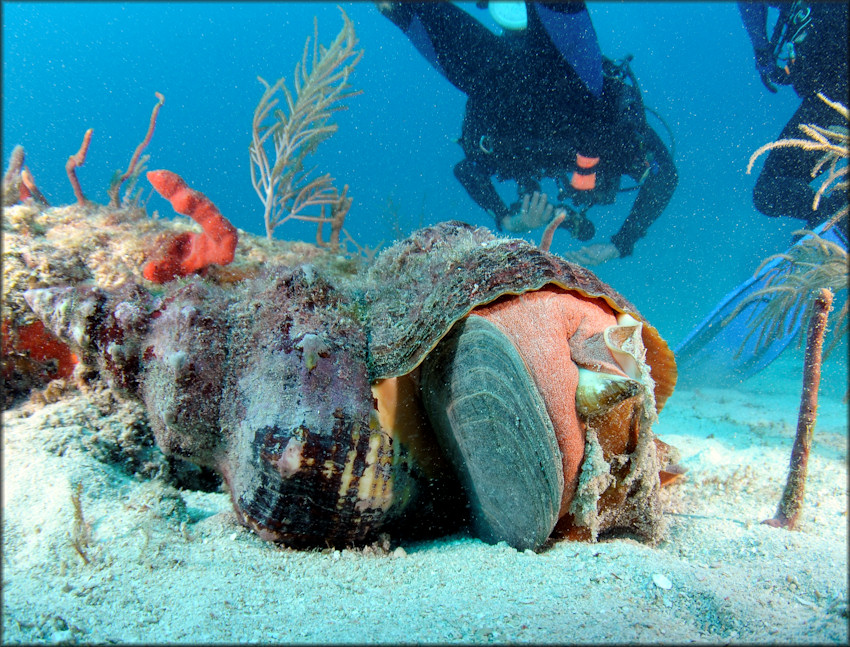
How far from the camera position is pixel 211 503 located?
2418mm

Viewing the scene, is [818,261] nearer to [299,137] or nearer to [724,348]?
[299,137]

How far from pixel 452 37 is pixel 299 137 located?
502 centimetres

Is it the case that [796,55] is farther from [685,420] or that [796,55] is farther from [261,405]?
[261,405]

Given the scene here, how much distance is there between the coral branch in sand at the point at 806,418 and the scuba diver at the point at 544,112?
6143mm

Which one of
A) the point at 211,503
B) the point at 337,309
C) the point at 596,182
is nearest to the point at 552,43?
the point at 596,182

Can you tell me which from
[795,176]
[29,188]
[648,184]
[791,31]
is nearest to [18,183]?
[29,188]

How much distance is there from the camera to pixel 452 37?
25.0 ft

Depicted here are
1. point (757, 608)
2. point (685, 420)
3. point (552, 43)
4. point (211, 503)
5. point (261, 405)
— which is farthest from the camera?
point (552, 43)

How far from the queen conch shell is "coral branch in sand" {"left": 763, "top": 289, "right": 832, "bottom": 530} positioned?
3.04 feet

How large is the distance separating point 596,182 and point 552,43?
9.91ft

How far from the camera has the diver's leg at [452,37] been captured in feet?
24.7

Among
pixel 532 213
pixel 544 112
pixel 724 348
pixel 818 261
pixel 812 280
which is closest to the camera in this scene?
pixel 812 280

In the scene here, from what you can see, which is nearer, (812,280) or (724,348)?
(812,280)

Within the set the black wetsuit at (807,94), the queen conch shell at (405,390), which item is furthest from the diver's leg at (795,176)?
the queen conch shell at (405,390)
